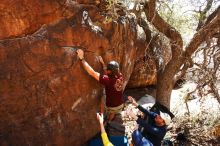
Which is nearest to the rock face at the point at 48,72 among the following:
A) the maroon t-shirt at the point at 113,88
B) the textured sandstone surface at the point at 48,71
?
the textured sandstone surface at the point at 48,71

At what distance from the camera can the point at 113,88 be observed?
6.04m

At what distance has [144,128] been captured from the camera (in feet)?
18.3

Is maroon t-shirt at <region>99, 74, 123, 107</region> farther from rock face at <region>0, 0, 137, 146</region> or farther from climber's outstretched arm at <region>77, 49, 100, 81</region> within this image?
rock face at <region>0, 0, 137, 146</region>

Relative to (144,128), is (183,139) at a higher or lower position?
lower

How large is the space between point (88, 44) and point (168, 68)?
7.22 feet

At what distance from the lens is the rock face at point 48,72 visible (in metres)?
5.40

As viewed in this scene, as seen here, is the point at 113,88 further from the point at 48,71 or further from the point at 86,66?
the point at 48,71

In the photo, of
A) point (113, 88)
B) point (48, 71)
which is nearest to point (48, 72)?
point (48, 71)

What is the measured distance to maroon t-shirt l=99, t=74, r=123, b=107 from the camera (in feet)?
19.5

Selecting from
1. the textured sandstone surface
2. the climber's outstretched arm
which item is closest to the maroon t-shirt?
the climber's outstretched arm

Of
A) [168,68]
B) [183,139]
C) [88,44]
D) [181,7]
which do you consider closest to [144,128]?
[88,44]

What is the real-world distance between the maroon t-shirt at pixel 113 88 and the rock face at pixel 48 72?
12.0 inches

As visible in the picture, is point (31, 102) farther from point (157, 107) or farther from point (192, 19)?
point (192, 19)

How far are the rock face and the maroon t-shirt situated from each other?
1.00 ft
